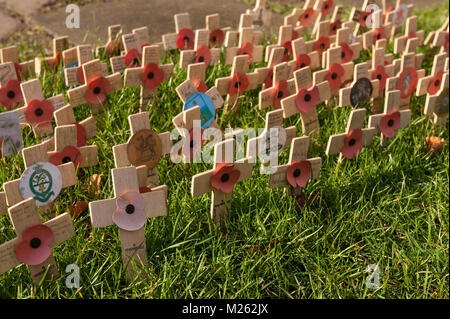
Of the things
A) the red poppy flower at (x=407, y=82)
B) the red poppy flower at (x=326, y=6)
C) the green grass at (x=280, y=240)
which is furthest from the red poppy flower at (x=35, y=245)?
the red poppy flower at (x=326, y=6)

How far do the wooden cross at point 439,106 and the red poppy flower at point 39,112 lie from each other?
2.05m

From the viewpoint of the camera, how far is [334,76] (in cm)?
A: 303

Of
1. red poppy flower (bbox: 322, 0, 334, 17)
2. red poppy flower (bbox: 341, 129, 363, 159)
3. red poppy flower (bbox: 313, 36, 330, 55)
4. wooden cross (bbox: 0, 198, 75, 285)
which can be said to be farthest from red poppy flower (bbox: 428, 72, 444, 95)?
wooden cross (bbox: 0, 198, 75, 285)

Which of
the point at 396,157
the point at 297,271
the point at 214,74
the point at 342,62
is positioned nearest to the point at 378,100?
the point at 342,62

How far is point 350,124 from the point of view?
2477mm

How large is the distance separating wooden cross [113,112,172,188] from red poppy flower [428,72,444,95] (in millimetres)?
1780

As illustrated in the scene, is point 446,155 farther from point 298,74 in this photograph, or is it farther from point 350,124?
point 298,74

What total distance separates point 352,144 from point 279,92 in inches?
20.7

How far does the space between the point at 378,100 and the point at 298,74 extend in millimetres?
745

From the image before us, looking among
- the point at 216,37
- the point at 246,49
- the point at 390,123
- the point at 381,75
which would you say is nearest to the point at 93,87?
the point at 246,49

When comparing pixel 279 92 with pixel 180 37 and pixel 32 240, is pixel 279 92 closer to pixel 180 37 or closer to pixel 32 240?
Result: pixel 180 37

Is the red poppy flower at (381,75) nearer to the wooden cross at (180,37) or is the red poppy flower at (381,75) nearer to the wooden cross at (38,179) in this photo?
the wooden cross at (180,37)

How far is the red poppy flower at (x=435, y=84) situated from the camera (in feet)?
10.2

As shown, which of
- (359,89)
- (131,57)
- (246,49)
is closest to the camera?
(359,89)
